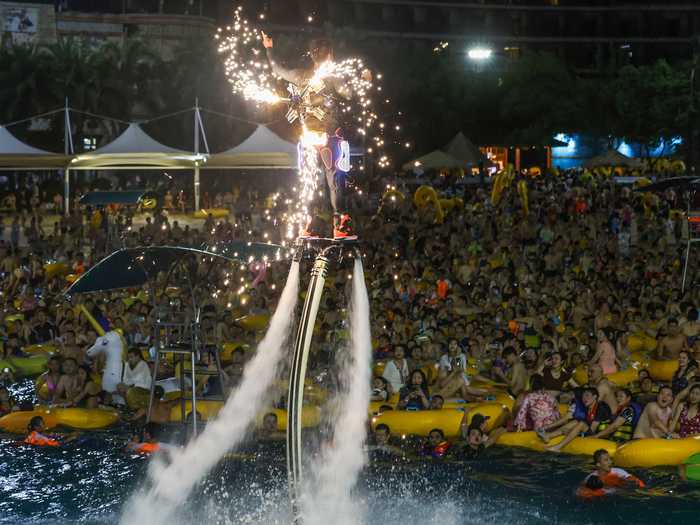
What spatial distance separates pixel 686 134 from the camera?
5000cm

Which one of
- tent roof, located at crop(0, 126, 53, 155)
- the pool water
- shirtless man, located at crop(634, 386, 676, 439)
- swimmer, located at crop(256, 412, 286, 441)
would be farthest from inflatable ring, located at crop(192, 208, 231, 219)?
shirtless man, located at crop(634, 386, 676, 439)

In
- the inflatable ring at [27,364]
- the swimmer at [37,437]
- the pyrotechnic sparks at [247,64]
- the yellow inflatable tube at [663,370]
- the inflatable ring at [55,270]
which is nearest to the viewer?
the pyrotechnic sparks at [247,64]

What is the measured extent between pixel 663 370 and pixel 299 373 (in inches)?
411

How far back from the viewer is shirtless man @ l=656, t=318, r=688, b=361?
15992mm

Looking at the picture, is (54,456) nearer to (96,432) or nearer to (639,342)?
(96,432)

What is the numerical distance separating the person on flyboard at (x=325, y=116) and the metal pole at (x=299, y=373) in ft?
1.19

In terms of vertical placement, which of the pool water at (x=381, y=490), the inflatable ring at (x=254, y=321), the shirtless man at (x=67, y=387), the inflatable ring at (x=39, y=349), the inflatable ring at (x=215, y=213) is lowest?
the pool water at (x=381, y=490)

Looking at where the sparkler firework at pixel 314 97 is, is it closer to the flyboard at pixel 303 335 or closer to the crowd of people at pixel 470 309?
the flyboard at pixel 303 335

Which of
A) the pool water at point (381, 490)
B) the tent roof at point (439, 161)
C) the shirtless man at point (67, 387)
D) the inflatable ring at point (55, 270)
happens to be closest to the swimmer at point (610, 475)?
the pool water at point (381, 490)

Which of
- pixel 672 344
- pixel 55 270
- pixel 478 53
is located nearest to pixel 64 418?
pixel 55 270

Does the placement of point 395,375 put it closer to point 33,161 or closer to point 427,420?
point 427,420

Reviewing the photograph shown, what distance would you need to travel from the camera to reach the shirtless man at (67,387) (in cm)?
1550

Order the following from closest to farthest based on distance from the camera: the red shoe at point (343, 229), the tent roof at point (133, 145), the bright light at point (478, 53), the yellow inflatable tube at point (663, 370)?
1. the red shoe at point (343, 229)
2. the yellow inflatable tube at point (663, 370)
3. the tent roof at point (133, 145)
4. the bright light at point (478, 53)

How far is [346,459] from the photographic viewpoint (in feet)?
42.2
